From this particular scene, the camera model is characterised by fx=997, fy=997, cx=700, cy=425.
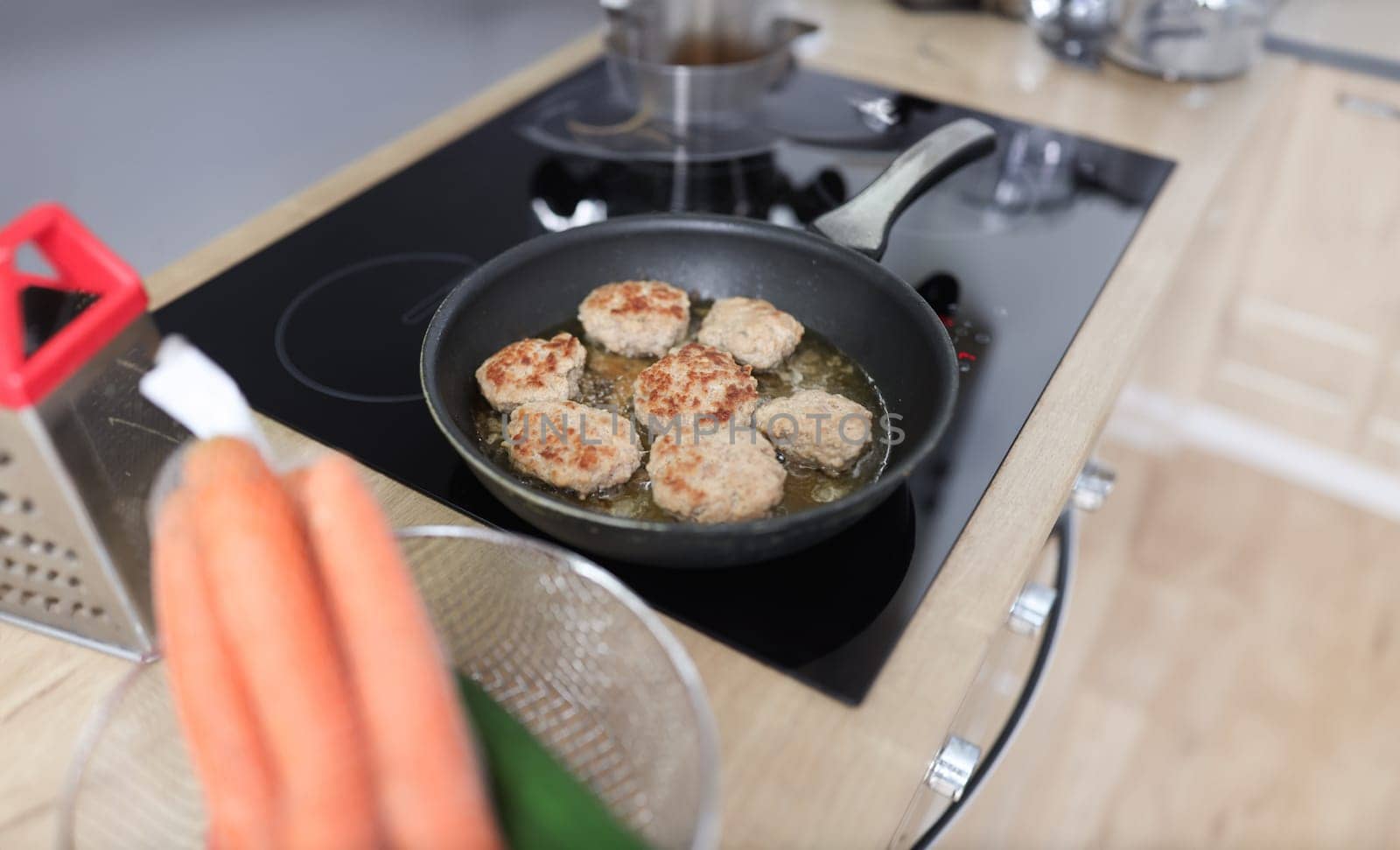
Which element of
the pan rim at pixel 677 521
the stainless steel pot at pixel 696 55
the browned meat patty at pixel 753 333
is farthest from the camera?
the stainless steel pot at pixel 696 55

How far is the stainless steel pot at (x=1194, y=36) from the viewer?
53.9 inches

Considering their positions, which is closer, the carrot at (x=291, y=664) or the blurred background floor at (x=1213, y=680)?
the carrot at (x=291, y=664)

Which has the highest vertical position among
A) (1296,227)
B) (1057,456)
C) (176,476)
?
(176,476)

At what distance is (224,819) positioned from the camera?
440mm

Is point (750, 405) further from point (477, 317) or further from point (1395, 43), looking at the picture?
point (1395, 43)

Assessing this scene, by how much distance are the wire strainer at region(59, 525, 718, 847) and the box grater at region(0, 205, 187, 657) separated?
93mm

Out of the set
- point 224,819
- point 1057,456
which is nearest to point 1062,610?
point 1057,456

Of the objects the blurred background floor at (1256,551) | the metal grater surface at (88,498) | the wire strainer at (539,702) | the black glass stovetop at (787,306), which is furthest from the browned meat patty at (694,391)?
the blurred background floor at (1256,551)

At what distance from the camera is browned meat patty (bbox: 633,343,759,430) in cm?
80

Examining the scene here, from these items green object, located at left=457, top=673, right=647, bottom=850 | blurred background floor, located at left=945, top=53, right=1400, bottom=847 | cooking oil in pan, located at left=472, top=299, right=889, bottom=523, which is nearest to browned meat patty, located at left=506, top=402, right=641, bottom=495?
cooking oil in pan, located at left=472, top=299, right=889, bottom=523

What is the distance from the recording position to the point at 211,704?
0.44 m

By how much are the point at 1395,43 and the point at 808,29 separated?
95 centimetres

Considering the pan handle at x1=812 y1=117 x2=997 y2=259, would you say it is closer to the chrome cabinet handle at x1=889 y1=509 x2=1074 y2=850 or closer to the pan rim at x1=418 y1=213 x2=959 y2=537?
the pan rim at x1=418 y1=213 x2=959 y2=537

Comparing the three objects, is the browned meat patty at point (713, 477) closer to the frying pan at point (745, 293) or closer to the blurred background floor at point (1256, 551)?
the frying pan at point (745, 293)
